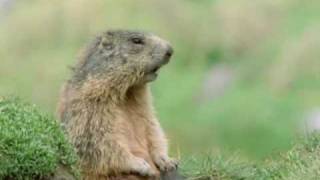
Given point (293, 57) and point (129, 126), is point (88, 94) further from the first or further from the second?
point (293, 57)

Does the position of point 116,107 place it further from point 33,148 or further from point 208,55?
point 208,55

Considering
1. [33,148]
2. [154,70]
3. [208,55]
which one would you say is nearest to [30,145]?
[33,148]

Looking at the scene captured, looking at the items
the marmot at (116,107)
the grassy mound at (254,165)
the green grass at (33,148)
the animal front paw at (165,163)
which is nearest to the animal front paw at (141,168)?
the marmot at (116,107)

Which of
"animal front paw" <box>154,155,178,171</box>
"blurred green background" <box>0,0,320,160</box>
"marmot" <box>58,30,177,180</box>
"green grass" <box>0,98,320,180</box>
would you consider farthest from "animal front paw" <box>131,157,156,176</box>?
"blurred green background" <box>0,0,320,160</box>

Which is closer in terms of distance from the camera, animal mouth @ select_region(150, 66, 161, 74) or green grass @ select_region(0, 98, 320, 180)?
green grass @ select_region(0, 98, 320, 180)

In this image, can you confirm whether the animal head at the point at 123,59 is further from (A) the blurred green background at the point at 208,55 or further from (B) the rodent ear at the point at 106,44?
(A) the blurred green background at the point at 208,55

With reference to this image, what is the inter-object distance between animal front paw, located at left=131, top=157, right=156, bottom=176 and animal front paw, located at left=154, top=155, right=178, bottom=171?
0.38ft

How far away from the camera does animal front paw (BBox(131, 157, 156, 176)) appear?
5289 mm

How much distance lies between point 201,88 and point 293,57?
0.91 meters

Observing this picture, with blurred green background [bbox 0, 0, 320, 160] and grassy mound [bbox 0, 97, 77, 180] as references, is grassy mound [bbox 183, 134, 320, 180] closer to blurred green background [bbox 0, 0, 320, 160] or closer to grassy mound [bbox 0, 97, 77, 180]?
grassy mound [bbox 0, 97, 77, 180]

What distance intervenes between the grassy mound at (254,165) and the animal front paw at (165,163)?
0.52 metres

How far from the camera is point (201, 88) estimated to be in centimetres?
1083

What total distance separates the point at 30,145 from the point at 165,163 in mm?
1041

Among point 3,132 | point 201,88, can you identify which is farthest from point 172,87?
point 3,132
